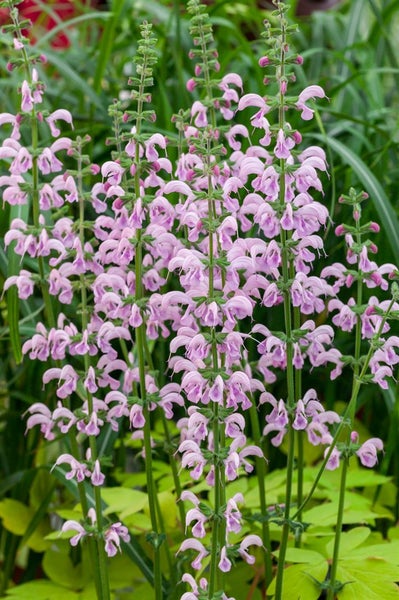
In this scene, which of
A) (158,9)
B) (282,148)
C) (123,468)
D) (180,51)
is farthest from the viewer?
(158,9)

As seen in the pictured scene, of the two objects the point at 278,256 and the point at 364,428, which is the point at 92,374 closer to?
the point at 278,256

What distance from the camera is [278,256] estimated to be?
53.6 inches

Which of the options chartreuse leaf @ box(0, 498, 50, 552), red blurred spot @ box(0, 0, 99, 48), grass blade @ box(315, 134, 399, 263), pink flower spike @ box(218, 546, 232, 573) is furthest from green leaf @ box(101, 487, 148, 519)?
red blurred spot @ box(0, 0, 99, 48)

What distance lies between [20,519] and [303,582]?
32.7 inches

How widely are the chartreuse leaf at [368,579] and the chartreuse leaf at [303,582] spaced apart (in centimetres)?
4

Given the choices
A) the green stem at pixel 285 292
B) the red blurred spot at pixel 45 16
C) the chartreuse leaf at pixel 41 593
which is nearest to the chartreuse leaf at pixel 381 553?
the green stem at pixel 285 292

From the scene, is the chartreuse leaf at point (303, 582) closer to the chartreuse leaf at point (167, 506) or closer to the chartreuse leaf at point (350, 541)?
the chartreuse leaf at point (350, 541)

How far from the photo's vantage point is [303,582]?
155 centimetres

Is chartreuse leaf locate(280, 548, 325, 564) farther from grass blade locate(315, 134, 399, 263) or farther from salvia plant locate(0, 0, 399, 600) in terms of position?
grass blade locate(315, 134, 399, 263)

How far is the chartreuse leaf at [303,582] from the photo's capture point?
1531 millimetres

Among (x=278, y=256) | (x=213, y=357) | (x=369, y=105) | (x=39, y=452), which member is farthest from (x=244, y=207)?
(x=369, y=105)

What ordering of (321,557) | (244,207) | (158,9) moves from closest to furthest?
(244,207) < (321,557) < (158,9)

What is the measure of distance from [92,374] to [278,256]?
37cm

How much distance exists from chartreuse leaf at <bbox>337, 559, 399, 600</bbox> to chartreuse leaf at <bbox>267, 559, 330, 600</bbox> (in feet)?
0.13
